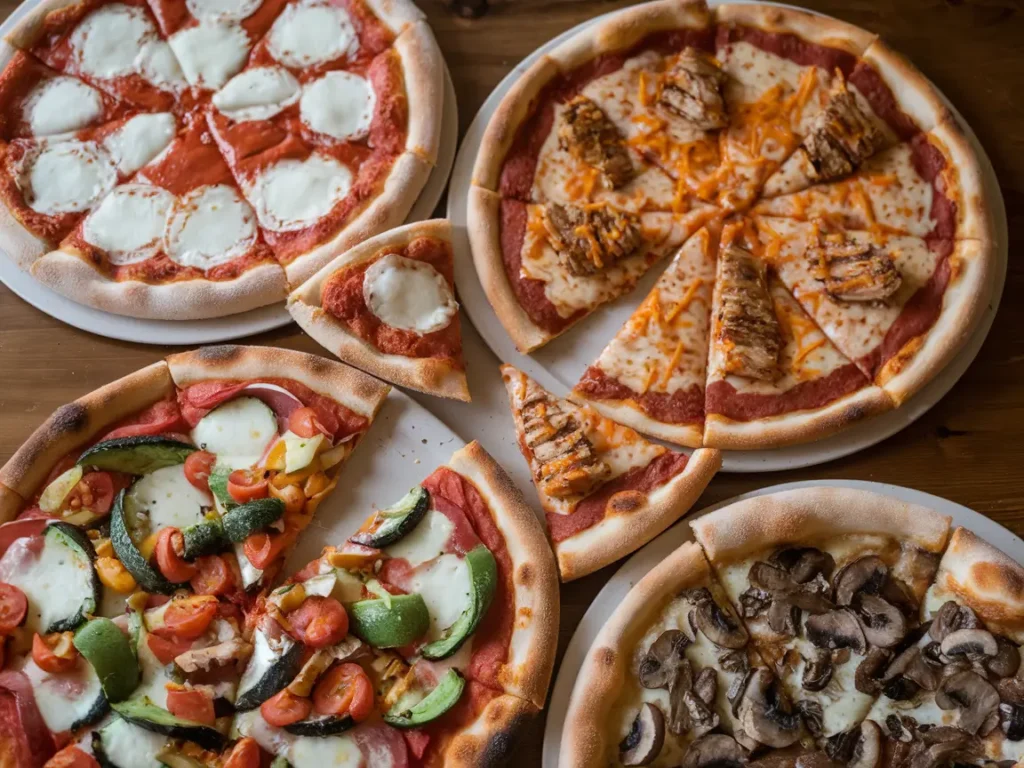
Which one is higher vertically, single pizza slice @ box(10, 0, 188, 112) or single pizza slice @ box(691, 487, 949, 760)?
single pizza slice @ box(10, 0, 188, 112)

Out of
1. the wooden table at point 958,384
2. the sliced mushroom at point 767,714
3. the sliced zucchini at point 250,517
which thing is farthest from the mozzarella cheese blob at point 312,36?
the sliced mushroom at point 767,714

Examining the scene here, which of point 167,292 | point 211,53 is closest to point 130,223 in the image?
point 167,292

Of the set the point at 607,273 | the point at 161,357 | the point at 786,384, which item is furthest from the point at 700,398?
the point at 161,357

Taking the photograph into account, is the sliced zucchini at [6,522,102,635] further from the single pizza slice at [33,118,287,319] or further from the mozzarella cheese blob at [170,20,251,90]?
the mozzarella cheese blob at [170,20,251,90]

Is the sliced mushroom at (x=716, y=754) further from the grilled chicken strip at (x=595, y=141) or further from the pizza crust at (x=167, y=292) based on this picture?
the pizza crust at (x=167, y=292)

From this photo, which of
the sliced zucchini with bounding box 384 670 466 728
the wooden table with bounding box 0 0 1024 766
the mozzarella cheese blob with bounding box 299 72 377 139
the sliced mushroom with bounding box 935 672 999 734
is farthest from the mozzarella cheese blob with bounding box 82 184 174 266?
the sliced mushroom with bounding box 935 672 999 734
